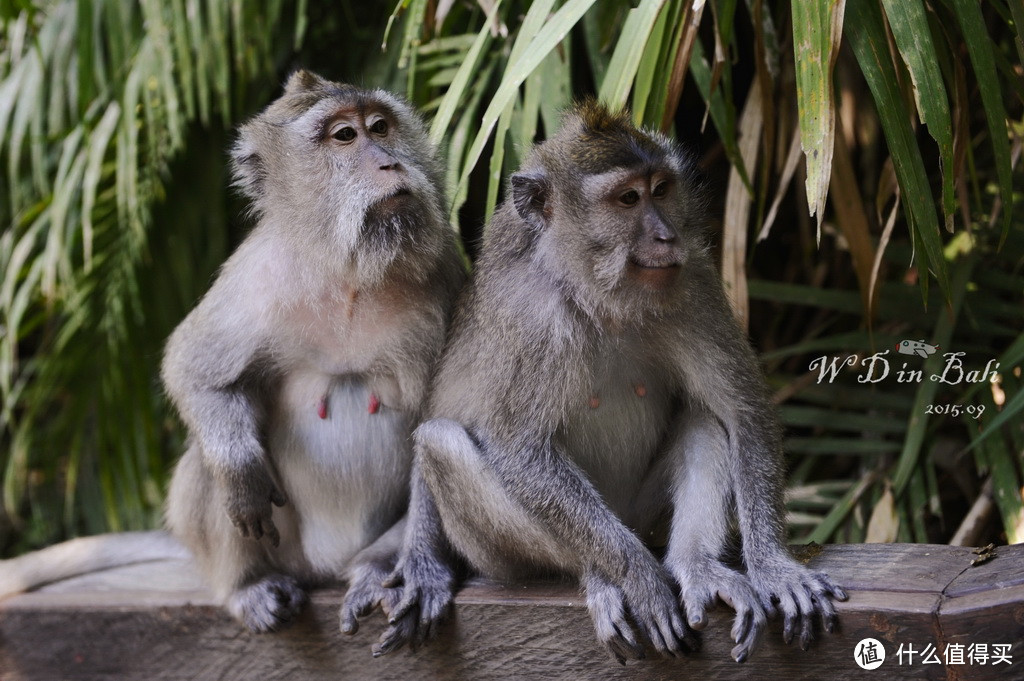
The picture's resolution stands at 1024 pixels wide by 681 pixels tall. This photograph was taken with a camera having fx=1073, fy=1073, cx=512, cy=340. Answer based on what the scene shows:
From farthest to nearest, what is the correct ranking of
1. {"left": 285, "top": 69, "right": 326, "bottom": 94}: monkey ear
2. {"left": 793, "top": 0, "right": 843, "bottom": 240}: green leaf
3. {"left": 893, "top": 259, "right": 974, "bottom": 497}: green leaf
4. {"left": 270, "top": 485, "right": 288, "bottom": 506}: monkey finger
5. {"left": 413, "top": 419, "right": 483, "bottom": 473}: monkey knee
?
{"left": 893, "top": 259, "right": 974, "bottom": 497}: green leaf < {"left": 285, "top": 69, "right": 326, "bottom": 94}: monkey ear < {"left": 270, "top": 485, "right": 288, "bottom": 506}: monkey finger < {"left": 413, "top": 419, "right": 483, "bottom": 473}: monkey knee < {"left": 793, "top": 0, "right": 843, "bottom": 240}: green leaf

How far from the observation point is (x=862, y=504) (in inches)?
157

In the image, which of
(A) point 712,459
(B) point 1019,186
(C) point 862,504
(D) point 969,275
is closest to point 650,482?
(A) point 712,459

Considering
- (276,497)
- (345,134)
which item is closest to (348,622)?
(276,497)

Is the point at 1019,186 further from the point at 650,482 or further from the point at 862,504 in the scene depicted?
the point at 650,482

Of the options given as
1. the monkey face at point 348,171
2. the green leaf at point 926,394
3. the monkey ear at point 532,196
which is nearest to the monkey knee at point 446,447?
the monkey face at point 348,171

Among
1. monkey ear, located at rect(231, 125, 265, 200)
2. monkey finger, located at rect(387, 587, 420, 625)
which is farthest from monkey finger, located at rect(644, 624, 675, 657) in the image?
monkey ear, located at rect(231, 125, 265, 200)

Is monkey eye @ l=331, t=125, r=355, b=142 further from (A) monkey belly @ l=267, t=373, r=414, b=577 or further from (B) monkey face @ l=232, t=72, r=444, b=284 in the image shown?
(A) monkey belly @ l=267, t=373, r=414, b=577

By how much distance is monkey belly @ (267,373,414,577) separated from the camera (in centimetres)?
334

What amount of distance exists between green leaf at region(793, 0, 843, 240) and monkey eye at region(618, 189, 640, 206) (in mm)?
464

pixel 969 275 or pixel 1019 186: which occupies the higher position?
pixel 1019 186

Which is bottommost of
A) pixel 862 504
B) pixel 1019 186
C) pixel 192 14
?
pixel 862 504

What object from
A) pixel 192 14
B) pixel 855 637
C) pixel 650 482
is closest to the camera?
pixel 855 637

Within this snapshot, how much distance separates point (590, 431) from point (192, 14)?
2.66 metres

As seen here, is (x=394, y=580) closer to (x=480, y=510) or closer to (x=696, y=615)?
(x=480, y=510)
